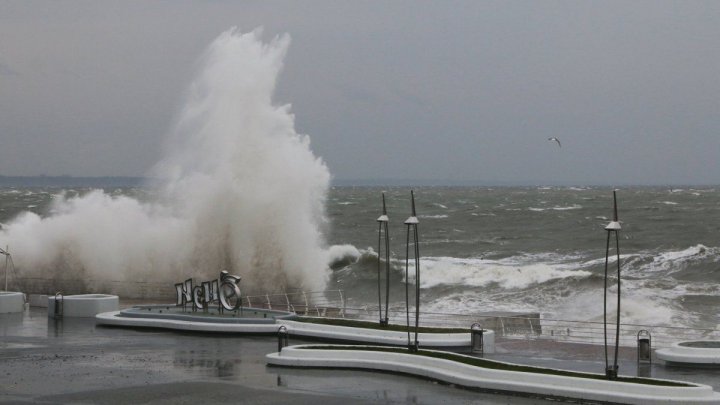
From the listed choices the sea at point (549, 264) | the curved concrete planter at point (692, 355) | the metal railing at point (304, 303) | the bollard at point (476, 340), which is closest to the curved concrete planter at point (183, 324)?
the metal railing at point (304, 303)

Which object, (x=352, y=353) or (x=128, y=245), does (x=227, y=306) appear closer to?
(x=352, y=353)

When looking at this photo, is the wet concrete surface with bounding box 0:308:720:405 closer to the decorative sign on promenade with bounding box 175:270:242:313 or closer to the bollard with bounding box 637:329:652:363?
the bollard with bounding box 637:329:652:363

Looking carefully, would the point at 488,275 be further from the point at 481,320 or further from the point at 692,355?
the point at 692,355

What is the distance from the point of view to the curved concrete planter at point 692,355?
2259 cm

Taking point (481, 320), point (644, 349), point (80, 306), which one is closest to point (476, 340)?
point (644, 349)

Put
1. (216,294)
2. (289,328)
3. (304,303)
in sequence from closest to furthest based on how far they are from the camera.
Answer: (289,328), (216,294), (304,303)

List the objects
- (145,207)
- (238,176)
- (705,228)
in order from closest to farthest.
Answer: (238,176), (145,207), (705,228)

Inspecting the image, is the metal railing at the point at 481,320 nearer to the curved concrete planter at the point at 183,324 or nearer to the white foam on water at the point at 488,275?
the curved concrete planter at the point at 183,324

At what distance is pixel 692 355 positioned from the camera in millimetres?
22656

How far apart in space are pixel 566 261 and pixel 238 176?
91.1 ft

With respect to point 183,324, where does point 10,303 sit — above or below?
above

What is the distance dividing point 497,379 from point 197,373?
657 centimetres

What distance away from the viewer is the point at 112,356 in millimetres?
24219

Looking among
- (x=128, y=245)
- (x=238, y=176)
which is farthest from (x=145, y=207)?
(x=238, y=176)
